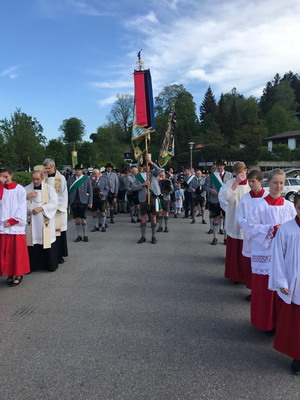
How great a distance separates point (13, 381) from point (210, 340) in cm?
198

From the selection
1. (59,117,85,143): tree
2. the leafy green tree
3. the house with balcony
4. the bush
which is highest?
(59,117,85,143): tree

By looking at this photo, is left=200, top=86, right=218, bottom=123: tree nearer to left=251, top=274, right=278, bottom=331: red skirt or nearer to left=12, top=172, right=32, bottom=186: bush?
left=12, top=172, right=32, bottom=186: bush

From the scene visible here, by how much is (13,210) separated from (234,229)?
12.0 ft

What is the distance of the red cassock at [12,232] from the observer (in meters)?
5.19

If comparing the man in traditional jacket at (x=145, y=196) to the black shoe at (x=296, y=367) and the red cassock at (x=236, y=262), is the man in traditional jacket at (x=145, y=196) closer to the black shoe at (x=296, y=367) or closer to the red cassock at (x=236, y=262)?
the red cassock at (x=236, y=262)

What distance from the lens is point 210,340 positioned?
138 inches

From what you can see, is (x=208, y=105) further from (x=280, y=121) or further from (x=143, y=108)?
(x=143, y=108)

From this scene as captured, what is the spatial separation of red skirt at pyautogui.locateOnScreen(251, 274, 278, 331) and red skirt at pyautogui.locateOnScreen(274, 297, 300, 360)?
1.52 feet

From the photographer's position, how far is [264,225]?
3688mm

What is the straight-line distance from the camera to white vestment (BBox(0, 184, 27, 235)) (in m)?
5.20

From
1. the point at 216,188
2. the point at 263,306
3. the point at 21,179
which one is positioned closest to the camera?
the point at 263,306

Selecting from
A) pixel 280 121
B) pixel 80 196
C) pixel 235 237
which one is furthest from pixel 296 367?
pixel 280 121

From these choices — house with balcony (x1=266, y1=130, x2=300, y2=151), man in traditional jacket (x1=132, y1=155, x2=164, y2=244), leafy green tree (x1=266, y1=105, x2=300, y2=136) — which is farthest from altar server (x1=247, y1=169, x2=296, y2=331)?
leafy green tree (x1=266, y1=105, x2=300, y2=136)

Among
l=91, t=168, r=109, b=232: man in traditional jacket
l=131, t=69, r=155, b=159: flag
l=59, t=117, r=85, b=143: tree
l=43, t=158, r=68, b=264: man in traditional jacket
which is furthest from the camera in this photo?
l=59, t=117, r=85, b=143: tree
